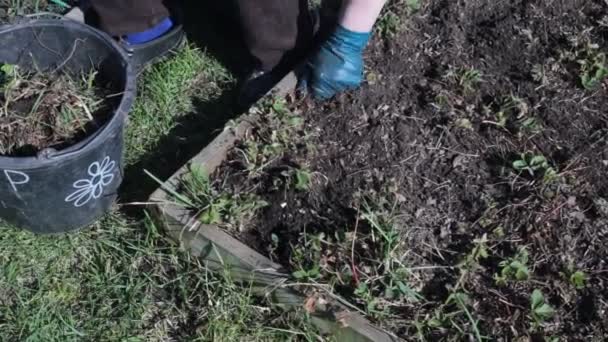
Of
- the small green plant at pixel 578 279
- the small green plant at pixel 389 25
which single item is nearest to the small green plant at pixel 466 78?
the small green plant at pixel 389 25

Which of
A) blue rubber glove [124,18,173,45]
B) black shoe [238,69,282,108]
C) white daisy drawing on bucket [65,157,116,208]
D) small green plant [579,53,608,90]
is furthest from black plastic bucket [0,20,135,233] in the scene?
small green plant [579,53,608,90]

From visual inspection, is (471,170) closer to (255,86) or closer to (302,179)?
(302,179)

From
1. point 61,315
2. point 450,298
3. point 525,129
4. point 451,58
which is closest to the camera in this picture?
point 450,298

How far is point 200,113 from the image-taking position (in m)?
2.87

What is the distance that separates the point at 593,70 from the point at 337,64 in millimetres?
858

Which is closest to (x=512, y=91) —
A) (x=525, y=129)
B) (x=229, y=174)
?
(x=525, y=129)

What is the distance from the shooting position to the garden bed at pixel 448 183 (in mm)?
2252

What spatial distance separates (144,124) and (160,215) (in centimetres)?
49

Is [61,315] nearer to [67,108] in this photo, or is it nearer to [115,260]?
[115,260]

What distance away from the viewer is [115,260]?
2502mm

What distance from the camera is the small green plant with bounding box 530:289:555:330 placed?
2.17m

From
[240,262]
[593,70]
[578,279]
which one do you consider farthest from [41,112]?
[593,70]

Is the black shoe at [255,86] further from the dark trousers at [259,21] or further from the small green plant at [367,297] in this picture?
the small green plant at [367,297]

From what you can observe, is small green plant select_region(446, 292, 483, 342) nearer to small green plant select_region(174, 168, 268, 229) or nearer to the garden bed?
the garden bed
